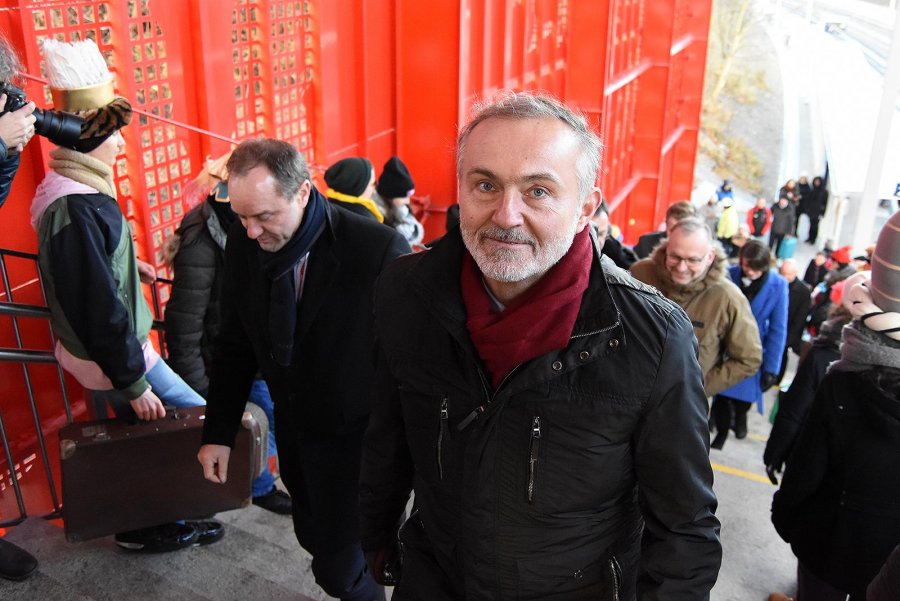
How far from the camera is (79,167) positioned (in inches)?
120

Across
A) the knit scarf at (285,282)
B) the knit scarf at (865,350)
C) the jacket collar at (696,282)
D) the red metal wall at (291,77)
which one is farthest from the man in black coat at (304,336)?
the jacket collar at (696,282)

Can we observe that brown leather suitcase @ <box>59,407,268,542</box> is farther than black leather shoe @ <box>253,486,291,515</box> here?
No

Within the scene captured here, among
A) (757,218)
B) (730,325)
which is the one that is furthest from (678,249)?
(757,218)

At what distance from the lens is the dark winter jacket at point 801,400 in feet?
11.5

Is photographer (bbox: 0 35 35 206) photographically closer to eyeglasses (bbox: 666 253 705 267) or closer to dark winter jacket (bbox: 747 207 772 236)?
eyeglasses (bbox: 666 253 705 267)

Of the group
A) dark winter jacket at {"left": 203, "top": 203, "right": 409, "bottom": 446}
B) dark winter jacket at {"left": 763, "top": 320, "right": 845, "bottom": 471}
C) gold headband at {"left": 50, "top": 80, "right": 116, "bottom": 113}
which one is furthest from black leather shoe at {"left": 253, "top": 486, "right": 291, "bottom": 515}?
dark winter jacket at {"left": 763, "top": 320, "right": 845, "bottom": 471}

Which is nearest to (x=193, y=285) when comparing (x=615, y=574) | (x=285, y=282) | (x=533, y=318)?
(x=285, y=282)

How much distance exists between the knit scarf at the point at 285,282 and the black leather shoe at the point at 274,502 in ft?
5.47

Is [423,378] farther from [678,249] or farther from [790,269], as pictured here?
[790,269]

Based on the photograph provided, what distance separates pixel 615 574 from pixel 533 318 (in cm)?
64

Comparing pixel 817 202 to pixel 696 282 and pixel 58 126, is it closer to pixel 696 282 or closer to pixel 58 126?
pixel 696 282

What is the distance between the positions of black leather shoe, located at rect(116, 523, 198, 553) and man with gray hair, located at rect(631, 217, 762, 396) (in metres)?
2.73

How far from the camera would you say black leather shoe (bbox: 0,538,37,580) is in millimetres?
3064

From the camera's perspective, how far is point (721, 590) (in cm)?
415
